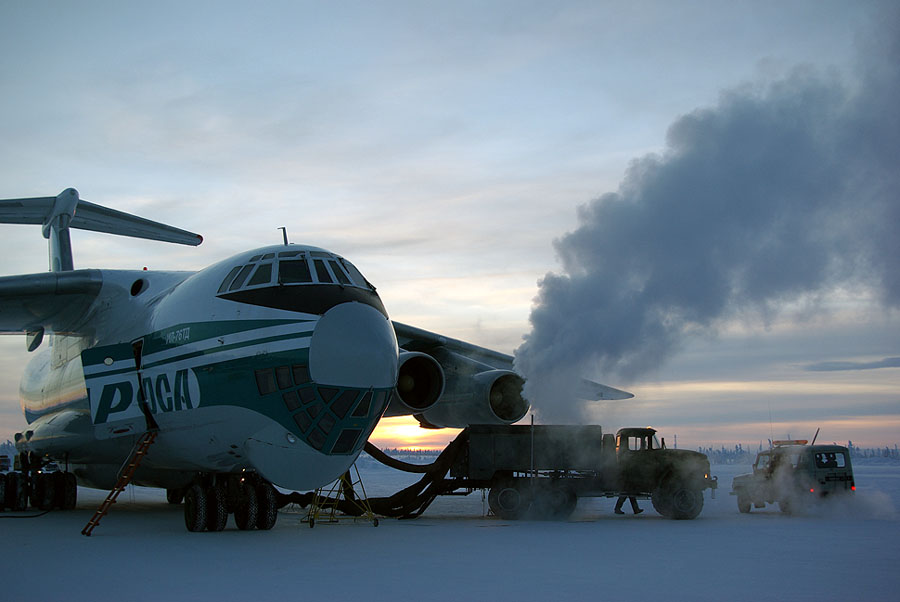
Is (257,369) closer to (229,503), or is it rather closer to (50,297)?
(229,503)

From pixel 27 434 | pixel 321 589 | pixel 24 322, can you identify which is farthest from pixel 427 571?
pixel 27 434

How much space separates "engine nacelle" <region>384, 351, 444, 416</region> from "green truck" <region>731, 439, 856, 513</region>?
503 centimetres

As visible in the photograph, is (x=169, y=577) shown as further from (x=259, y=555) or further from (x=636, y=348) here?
(x=636, y=348)

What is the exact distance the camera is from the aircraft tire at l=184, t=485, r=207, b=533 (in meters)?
9.91

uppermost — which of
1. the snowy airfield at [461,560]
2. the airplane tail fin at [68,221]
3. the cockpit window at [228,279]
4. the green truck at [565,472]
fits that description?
the airplane tail fin at [68,221]

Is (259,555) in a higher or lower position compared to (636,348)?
lower

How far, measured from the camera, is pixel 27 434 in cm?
1517

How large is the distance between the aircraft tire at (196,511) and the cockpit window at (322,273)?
9.80 ft

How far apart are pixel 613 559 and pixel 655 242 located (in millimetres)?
6162

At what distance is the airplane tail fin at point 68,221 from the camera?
1626cm

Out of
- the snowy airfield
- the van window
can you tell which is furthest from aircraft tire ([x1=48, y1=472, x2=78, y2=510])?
the van window

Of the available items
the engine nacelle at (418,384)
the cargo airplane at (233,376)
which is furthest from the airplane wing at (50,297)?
the engine nacelle at (418,384)

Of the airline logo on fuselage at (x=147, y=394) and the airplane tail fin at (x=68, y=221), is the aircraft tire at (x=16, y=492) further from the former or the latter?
the airline logo on fuselage at (x=147, y=394)

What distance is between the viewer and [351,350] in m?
8.66
